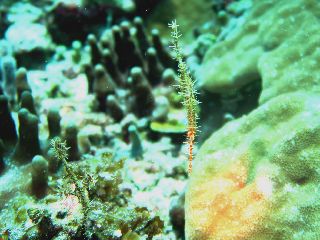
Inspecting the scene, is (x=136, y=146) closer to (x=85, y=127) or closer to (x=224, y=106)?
(x=85, y=127)

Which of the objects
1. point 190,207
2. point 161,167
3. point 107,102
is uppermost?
point 190,207

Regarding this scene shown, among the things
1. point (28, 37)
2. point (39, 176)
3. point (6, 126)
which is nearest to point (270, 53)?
point (39, 176)

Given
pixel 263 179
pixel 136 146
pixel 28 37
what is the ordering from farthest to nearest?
pixel 28 37
pixel 136 146
pixel 263 179

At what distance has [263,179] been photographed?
8.46ft

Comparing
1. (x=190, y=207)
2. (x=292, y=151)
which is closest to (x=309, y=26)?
(x=292, y=151)

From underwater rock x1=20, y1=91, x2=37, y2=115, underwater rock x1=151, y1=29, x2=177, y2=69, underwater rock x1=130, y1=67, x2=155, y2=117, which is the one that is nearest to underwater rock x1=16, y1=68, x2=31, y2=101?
underwater rock x1=20, y1=91, x2=37, y2=115

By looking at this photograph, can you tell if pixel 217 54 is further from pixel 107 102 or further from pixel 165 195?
pixel 165 195

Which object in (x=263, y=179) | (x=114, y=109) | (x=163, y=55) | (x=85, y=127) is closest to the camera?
(x=263, y=179)

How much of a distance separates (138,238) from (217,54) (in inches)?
126

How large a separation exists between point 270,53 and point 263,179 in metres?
1.96

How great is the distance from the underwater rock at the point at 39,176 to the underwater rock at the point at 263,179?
1.28m

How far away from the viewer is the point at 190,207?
2732 mm

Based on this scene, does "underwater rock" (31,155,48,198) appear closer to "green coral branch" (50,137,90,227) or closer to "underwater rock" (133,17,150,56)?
"green coral branch" (50,137,90,227)

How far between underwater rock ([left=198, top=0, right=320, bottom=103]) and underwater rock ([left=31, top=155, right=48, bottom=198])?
2.26 metres
